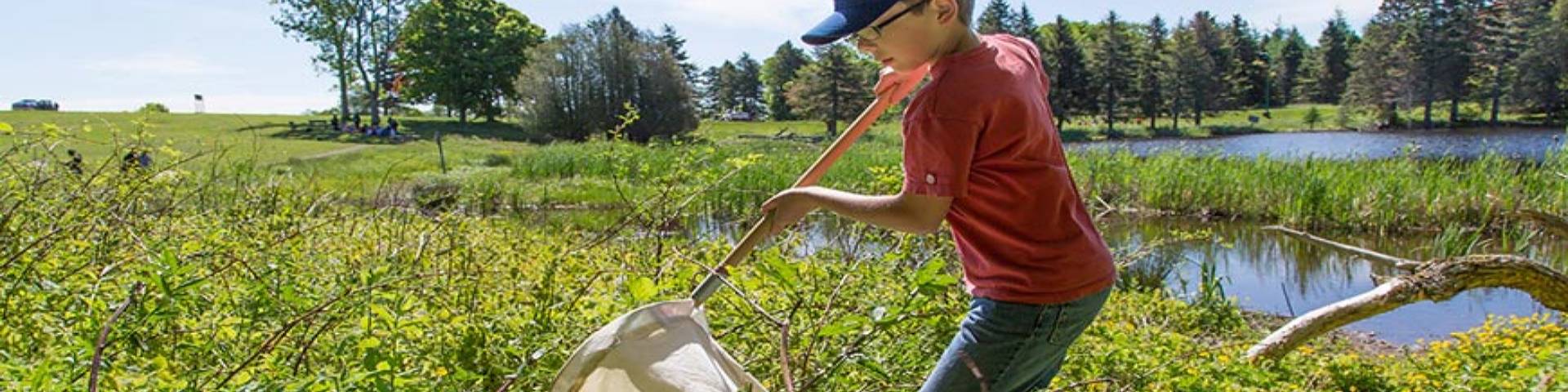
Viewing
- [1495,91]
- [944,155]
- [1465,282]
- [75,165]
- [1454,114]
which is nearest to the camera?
[944,155]

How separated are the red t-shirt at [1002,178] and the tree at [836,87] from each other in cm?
4010

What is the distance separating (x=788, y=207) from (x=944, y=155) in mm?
347

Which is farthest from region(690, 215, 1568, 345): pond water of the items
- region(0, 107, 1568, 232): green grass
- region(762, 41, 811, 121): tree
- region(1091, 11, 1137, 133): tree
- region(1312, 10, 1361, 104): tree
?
region(1312, 10, 1361, 104): tree

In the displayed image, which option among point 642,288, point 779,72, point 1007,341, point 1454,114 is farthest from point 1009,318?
point 779,72

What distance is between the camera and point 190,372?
1.95 metres

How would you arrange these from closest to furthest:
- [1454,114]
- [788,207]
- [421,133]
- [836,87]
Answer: [788,207], [421,133], [836,87], [1454,114]

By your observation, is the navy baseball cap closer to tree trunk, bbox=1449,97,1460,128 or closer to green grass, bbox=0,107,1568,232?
green grass, bbox=0,107,1568,232

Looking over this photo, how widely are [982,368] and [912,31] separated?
611 millimetres

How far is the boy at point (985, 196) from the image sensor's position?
175 centimetres

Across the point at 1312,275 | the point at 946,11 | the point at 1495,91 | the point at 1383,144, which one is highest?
the point at 1495,91

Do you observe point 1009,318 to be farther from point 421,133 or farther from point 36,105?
point 36,105

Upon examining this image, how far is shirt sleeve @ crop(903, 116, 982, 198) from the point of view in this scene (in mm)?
1726

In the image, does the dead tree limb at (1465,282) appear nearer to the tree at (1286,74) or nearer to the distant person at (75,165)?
the distant person at (75,165)

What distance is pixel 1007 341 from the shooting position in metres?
1.89
